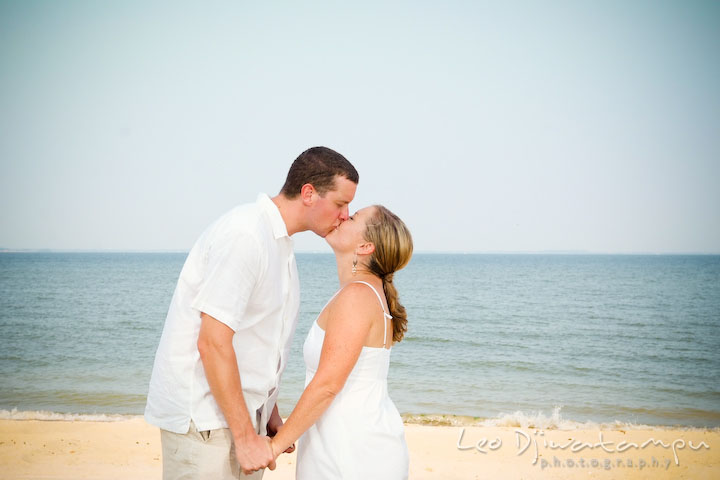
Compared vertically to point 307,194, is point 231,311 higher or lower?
lower

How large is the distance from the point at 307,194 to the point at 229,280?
24.0 inches

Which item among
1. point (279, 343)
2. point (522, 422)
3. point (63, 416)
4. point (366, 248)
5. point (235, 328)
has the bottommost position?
point (63, 416)

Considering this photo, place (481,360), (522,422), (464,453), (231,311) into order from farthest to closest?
(481,360), (522,422), (464,453), (231,311)

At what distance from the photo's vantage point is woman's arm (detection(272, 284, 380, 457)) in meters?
2.60

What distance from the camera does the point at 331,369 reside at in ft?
8.50

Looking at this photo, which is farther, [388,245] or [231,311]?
[388,245]

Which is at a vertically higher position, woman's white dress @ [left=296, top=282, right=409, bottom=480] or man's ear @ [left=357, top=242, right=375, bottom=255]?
man's ear @ [left=357, top=242, right=375, bottom=255]

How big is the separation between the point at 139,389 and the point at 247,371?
35.2 ft

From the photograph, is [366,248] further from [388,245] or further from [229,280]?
[229,280]

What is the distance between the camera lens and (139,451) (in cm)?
688

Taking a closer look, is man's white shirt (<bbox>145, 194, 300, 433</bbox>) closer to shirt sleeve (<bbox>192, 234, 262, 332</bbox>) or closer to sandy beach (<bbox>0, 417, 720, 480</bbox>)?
shirt sleeve (<bbox>192, 234, 262, 332</bbox>)

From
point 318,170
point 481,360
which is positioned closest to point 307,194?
point 318,170

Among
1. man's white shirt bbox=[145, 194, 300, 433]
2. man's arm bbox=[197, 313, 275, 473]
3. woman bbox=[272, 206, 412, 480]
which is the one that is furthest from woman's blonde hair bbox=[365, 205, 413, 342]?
man's arm bbox=[197, 313, 275, 473]

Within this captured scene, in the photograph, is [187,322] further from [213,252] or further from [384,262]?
[384,262]
